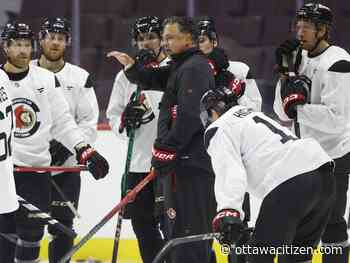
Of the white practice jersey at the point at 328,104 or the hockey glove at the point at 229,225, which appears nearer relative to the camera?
the hockey glove at the point at 229,225

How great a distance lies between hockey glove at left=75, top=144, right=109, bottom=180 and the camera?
4016mm

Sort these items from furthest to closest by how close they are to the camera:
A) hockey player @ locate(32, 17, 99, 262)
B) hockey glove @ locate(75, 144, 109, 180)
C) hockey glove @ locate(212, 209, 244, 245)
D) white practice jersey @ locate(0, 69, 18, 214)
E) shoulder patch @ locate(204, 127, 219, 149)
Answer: hockey player @ locate(32, 17, 99, 262) → hockey glove @ locate(75, 144, 109, 180) → white practice jersey @ locate(0, 69, 18, 214) → shoulder patch @ locate(204, 127, 219, 149) → hockey glove @ locate(212, 209, 244, 245)

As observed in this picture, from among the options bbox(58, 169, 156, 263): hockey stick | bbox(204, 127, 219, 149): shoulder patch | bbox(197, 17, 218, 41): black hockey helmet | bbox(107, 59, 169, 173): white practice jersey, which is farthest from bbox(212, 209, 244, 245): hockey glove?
bbox(197, 17, 218, 41): black hockey helmet

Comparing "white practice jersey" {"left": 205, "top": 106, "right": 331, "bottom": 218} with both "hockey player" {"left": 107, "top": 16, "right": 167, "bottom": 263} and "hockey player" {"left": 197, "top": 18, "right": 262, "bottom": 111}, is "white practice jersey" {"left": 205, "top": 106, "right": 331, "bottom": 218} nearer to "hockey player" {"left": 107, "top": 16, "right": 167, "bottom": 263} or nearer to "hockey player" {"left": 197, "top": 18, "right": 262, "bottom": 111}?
"hockey player" {"left": 197, "top": 18, "right": 262, "bottom": 111}

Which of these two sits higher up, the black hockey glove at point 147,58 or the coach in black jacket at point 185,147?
the black hockey glove at point 147,58

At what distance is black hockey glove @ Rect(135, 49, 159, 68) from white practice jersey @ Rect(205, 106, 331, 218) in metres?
0.91

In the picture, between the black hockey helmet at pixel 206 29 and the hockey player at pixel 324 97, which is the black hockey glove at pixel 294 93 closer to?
the hockey player at pixel 324 97

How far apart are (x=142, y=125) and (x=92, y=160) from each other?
14.8 inches

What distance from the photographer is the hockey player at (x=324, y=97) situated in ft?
12.6

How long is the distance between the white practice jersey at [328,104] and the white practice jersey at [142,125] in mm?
676

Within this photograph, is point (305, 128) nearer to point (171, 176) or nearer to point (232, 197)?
point (171, 176)

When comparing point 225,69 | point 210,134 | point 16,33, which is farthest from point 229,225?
point 16,33

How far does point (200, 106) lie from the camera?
3508 mm

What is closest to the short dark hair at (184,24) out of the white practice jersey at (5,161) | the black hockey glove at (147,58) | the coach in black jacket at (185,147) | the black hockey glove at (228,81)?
the coach in black jacket at (185,147)
